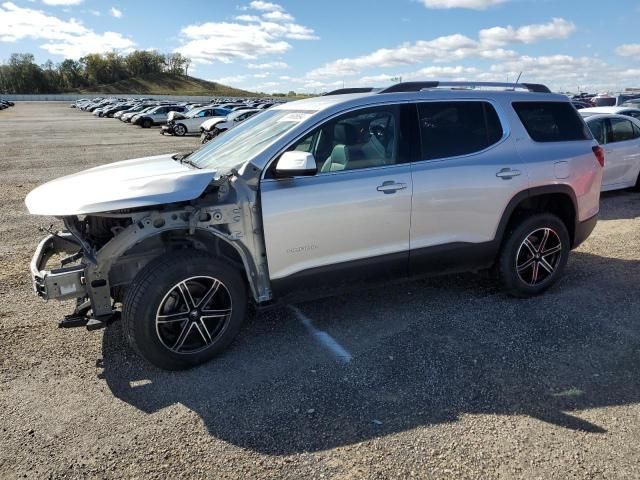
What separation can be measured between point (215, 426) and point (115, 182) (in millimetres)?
1769

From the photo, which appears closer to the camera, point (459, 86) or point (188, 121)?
point (459, 86)

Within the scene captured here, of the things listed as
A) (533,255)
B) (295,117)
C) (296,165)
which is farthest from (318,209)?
(533,255)

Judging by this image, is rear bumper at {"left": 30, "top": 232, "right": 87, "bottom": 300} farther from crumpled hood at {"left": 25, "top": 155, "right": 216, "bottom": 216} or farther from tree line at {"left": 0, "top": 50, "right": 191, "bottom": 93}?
tree line at {"left": 0, "top": 50, "right": 191, "bottom": 93}

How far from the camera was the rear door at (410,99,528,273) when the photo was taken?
3947 mm

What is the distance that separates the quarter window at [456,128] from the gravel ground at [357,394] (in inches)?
56.1

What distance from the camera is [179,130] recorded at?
1124 inches

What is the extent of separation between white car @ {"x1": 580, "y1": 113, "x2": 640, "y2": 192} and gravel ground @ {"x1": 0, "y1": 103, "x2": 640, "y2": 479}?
181 inches

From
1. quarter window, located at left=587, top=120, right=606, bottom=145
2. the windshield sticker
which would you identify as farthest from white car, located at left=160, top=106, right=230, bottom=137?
the windshield sticker

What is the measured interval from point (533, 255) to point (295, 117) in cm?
255

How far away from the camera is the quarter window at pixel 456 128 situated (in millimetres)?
4020

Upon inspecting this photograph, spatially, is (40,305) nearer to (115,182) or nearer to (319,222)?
(115,182)

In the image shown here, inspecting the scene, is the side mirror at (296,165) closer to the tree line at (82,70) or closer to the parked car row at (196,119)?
the parked car row at (196,119)

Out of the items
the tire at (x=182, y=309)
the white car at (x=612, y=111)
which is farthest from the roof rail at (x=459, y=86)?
the white car at (x=612, y=111)

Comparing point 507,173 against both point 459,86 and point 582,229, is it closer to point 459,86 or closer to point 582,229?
point 459,86
